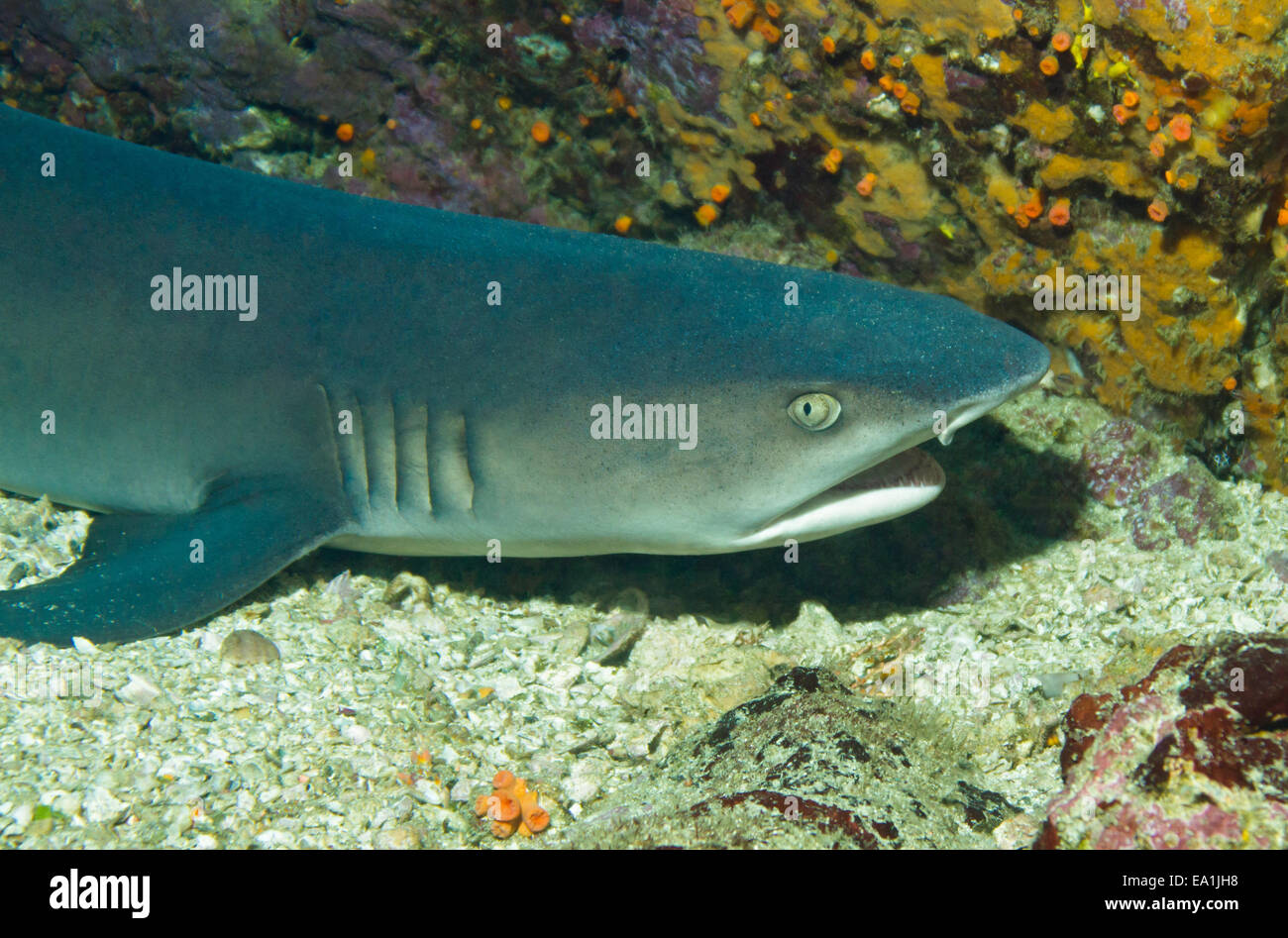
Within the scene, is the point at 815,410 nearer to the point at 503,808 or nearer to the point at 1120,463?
the point at 503,808

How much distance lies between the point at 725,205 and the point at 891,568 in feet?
6.65

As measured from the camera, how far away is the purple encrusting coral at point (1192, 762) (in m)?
1.63

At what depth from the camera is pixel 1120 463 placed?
367 centimetres

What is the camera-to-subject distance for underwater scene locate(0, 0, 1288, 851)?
218 cm

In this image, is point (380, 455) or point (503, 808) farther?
point (380, 455)

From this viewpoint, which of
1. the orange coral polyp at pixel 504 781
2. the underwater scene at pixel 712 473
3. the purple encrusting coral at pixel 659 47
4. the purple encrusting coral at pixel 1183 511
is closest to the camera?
the underwater scene at pixel 712 473

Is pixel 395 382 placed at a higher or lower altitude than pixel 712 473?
higher

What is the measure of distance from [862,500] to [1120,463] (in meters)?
1.68

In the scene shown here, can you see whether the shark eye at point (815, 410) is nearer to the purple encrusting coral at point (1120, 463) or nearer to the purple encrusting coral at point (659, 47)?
the purple encrusting coral at point (1120, 463)

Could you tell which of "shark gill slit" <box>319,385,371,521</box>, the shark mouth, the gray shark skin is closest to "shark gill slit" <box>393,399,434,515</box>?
the gray shark skin

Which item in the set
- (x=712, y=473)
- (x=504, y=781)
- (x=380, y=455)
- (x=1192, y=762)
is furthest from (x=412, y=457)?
(x=1192, y=762)

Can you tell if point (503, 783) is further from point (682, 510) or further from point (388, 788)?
point (682, 510)

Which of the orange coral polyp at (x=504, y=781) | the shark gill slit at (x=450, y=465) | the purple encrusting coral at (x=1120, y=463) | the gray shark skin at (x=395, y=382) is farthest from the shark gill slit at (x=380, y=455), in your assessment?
the purple encrusting coral at (x=1120, y=463)

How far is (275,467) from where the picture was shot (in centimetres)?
301
